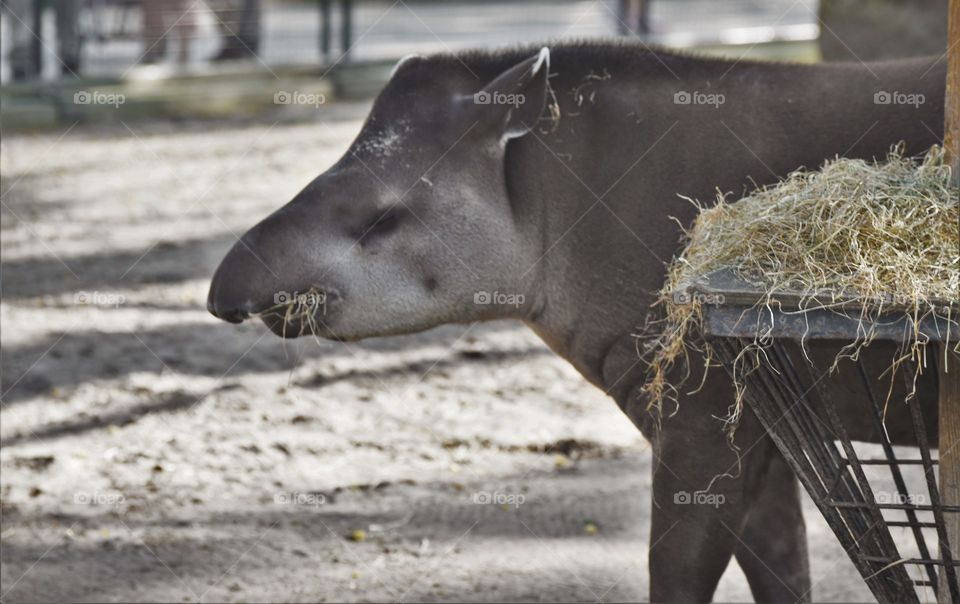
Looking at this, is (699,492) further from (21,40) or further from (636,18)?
(636,18)

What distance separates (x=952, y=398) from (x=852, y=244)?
560 mm

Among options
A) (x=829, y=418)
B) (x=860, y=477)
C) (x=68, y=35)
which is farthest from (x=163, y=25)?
(x=860, y=477)

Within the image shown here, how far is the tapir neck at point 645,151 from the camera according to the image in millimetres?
4406

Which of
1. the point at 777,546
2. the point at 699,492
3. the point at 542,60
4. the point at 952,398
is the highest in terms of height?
the point at 542,60

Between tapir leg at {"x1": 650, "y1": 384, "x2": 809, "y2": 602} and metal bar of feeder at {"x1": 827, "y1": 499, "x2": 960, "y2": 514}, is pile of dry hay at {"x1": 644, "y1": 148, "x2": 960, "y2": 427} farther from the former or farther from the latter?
tapir leg at {"x1": 650, "y1": 384, "x2": 809, "y2": 602}

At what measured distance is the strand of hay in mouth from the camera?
14.1 feet

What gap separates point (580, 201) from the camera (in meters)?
4.55

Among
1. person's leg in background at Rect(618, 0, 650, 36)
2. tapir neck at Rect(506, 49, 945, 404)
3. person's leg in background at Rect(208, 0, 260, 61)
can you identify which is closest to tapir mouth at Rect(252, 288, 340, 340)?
tapir neck at Rect(506, 49, 945, 404)

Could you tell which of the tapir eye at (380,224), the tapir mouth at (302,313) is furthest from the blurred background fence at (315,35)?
the tapir mouth at (302,313)

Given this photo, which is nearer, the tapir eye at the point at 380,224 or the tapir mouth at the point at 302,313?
the tapir mouth at the point at 302,313

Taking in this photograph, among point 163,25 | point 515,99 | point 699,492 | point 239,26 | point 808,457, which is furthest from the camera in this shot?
point 239,26

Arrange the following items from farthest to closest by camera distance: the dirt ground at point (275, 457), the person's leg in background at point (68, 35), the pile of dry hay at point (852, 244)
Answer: the person's leg in background at point (68, 35)
the dirt ground at point (275, 457)
the pile of dry hay at point (852, 244)

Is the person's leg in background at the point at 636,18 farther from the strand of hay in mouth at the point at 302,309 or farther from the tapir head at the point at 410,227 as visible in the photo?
the strand of hay in mouth at the point at 302,309

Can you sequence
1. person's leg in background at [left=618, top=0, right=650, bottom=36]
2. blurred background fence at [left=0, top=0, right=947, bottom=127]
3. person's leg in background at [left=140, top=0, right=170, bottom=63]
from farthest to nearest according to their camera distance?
person's leg in background at [left=618, top=0, right=650, bottom=36] < person's leg in background at [left=140, top=0, right=170, bottom=63] < blurred background fence at [left=0, top=0, right=947, bottom=127]
